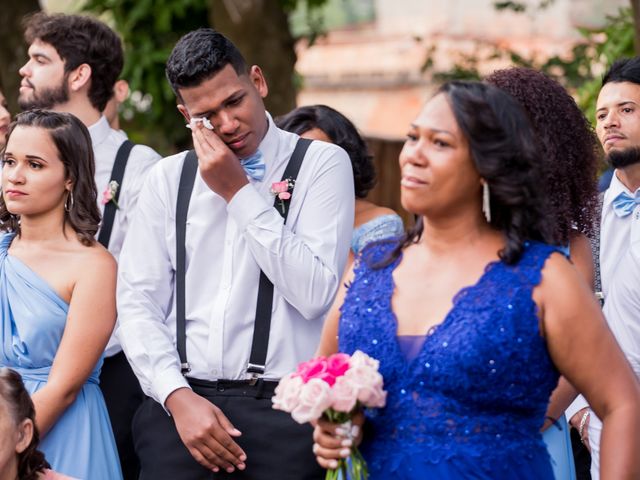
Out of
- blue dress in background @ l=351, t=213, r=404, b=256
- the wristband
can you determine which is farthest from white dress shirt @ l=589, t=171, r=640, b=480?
blue dress in background @ l=351, t=213, r=404, b=256

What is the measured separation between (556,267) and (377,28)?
1972 cm

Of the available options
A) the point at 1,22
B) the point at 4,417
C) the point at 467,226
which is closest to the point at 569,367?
the point at 467,226

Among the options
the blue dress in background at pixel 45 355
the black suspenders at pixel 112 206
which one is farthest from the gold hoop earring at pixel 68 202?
the black suspenders at pixel 112 206

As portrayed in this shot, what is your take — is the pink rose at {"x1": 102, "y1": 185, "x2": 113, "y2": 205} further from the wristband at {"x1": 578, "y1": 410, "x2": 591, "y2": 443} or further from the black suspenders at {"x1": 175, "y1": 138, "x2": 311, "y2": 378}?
the wristband at {"x1": 578, "y1": 410, "x2": 591, "y2": 443}

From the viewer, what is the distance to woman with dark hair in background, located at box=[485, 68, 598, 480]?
4117mm

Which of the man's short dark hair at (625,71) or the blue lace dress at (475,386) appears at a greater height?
the man's short dark hair at (625,71)

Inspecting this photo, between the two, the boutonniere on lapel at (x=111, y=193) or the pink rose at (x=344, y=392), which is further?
the boutonniere on lapel at (x=111, y=193)

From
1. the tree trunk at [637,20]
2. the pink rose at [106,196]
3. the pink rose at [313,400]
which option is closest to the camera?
the pink rose at [313,400]

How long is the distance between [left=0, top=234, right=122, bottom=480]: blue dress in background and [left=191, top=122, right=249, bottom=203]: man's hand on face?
95 centimetres

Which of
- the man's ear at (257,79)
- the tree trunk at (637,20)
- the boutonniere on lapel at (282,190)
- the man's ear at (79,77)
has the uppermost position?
the tree trunk at (637,20)

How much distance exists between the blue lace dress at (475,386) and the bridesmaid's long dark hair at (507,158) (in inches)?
2.6

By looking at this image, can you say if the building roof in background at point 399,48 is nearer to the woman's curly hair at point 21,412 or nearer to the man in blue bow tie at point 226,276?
the man in blue bow tie at point 226,276

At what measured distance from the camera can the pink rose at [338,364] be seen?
3.22 meters

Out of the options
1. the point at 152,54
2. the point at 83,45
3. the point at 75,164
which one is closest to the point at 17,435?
the point at 75,164
